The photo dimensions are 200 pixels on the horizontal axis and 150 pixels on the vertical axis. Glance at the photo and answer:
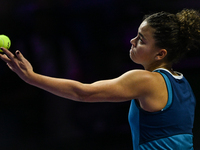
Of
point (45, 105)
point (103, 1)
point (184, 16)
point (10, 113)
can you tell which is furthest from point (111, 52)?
point (184, 16)

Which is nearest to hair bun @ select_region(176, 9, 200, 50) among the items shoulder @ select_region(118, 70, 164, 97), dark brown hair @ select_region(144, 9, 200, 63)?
dark brown hair @ select_region(144, 9, 200, 63)

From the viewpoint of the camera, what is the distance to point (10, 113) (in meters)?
3.48

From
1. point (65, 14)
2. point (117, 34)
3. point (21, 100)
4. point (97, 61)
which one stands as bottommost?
point (21, 100)

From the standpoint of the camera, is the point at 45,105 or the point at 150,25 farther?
the point at 45,105

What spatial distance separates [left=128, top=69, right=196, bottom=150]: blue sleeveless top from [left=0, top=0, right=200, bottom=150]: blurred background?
2240mm

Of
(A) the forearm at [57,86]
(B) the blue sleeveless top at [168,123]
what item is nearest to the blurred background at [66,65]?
(B) the blue sleeveless top at [168,123]

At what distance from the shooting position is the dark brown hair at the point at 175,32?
129 centimetres

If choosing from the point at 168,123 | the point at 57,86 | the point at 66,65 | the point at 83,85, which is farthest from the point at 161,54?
the point at 66,65

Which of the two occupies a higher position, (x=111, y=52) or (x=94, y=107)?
(x=111, y=52)

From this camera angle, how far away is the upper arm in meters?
1.12

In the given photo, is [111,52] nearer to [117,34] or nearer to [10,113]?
[117,34]

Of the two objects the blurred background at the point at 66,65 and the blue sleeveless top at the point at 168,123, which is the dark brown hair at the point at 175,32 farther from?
the blurred background at the point at 66,65

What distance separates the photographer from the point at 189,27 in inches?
52.1

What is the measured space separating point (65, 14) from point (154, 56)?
95.4 inches
